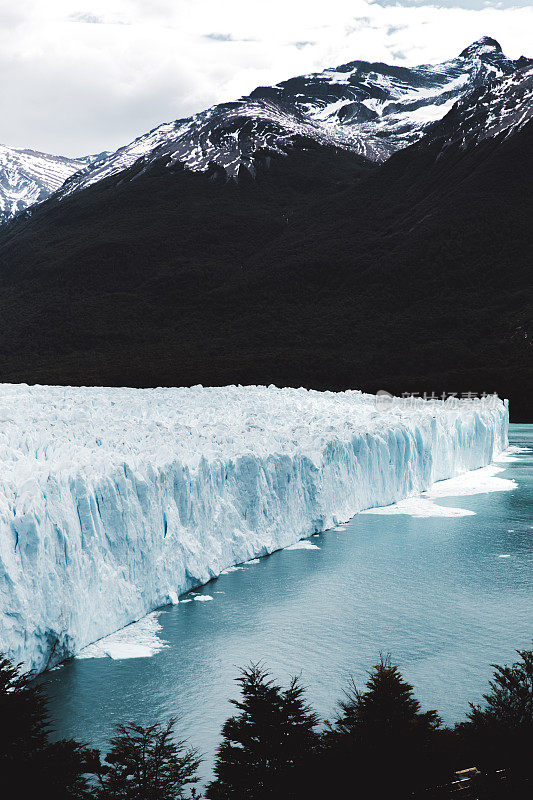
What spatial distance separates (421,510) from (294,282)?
55752 millimetres

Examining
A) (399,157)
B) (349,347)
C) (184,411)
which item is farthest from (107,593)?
(399,157)

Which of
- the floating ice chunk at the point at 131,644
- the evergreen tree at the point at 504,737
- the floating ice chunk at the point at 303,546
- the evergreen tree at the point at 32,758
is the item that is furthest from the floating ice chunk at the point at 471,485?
the evergreen tree at the point at 32,758

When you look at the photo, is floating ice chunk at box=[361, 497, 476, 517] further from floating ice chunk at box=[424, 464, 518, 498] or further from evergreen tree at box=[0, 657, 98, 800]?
evergreen tree at box=[0, 657, 98, 800]

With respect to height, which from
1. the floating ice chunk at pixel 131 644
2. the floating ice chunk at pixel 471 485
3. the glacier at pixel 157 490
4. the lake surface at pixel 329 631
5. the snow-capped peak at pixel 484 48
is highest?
the snow-capped peak at pixel 484 48

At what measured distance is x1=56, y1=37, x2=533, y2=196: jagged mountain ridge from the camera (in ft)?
349

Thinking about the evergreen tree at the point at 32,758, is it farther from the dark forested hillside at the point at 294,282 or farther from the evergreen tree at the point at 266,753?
the dark forested hillside at the point at 294,282

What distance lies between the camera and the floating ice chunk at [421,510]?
1646 cm

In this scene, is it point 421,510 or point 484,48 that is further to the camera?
point 484,48

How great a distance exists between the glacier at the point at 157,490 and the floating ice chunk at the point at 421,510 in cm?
27

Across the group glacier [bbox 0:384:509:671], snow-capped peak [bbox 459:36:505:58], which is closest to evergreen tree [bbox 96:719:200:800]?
glacier [bbox 0:384:509:671]

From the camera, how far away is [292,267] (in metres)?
72.7

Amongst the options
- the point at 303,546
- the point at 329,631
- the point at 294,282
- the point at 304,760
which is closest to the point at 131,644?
the point at 329,631

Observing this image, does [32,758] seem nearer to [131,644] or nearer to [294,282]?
[131,644]

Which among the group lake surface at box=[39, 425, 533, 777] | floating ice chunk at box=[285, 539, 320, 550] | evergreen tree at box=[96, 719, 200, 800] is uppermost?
evergreen tree at box=[96, 719, 200, 800]
